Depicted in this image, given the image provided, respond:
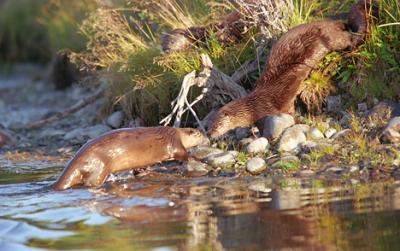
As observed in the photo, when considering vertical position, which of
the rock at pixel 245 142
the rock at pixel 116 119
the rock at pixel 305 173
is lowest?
the rock at pixel 305 173

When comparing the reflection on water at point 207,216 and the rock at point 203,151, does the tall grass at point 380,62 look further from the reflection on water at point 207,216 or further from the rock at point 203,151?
the reflection on water at point 207,216

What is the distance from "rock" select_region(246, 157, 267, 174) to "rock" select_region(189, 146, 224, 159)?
1.55ft

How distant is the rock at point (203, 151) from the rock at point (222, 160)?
0.13m

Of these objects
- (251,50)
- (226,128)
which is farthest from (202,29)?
(226,128)

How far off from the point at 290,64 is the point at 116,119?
252cm

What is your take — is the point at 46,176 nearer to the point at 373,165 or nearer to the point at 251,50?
the point at 251,50

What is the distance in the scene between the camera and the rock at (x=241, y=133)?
24.9 ft

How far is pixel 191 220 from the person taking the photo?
5285mm

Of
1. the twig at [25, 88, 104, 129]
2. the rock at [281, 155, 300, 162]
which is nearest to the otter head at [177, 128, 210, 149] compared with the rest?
the rock at [281, 155, 300, 162]

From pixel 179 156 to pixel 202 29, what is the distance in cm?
175

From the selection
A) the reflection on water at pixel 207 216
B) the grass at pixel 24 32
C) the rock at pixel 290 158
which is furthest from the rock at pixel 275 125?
the grass at pixel 24 32

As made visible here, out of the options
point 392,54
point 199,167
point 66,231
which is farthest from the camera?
point 392,54

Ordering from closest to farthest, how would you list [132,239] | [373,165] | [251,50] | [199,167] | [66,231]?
[132,239]
[66,231]
[373,165]
[199,167]
[251,50]

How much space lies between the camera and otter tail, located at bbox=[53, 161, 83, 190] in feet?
22.1
